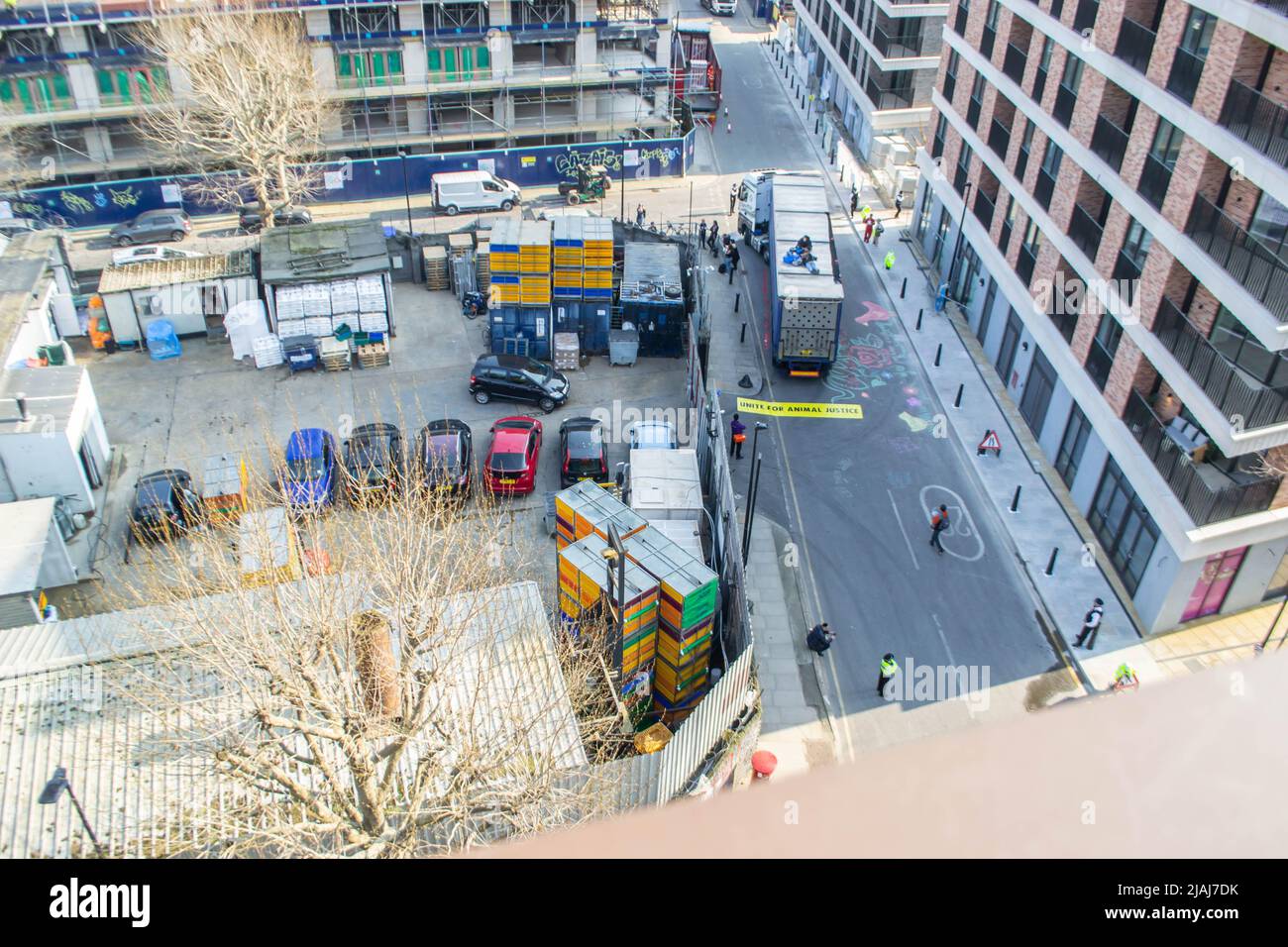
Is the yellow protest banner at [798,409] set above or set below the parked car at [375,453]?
below

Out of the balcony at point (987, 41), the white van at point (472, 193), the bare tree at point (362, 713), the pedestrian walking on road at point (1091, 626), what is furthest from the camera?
the white van at point (472, 193)

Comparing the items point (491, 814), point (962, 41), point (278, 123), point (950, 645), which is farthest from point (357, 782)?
point (962, 41)

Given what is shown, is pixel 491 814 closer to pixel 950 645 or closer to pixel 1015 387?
pixel 950 645

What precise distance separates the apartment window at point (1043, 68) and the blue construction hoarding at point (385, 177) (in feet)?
69.7

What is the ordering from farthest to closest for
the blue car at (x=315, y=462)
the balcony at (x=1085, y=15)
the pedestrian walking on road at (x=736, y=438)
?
the pedestrian walking on road at (x=736, y=438) < the balcony at (x=1085, y=15) < the blue car at (x=315, y=462)

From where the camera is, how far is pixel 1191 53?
82.2 ft

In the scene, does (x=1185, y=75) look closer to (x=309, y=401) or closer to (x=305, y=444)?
(x=305, y=444)

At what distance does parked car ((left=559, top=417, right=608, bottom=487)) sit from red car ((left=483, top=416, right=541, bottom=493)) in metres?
0.98

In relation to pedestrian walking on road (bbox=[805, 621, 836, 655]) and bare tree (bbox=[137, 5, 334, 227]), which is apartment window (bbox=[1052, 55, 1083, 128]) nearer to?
pedestrian walking on road (bbox=[805, 621, 836, 655])

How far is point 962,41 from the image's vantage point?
135ft

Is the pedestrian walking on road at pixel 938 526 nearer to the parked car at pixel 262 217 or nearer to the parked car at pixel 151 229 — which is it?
the parked car at pixel 262 217

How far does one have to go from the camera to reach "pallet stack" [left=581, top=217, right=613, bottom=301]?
36.1 m

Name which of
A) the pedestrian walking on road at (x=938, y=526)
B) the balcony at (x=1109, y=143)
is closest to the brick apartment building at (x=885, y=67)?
the balcony at (x=1109, y=143)

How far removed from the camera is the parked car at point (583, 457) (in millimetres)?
29875
